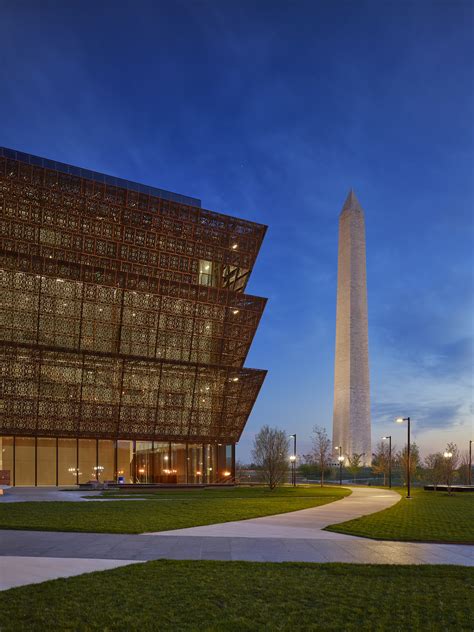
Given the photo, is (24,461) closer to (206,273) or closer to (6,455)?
(6,455)

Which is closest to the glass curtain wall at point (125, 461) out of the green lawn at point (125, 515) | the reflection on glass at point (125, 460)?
the reflection on glass at point (125, 460)

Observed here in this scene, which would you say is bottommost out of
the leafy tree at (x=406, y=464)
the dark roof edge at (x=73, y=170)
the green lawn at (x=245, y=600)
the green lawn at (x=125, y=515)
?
the leafy tree at (x=406, y=464)

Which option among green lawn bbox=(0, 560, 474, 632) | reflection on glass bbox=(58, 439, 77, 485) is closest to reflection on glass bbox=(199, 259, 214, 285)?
reflection on glass bbox=(58, 439, 77, 485)

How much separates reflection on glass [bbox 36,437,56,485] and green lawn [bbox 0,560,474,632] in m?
44.2

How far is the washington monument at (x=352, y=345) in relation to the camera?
72.9 meters

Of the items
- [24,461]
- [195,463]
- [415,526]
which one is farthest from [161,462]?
[415,526]

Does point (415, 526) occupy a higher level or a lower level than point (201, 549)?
lower

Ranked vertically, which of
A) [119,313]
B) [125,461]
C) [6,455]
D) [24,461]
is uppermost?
[119,313]

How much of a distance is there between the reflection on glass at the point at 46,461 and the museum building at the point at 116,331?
93 millimetres

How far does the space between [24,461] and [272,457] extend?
2175cm

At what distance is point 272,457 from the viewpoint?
51188mm

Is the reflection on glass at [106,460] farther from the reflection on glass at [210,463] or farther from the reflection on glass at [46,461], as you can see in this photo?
the reflection on glass at [210,463]

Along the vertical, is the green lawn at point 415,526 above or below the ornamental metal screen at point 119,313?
below

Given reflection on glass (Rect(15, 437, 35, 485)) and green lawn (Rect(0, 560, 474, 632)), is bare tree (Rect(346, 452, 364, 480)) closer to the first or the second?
reflection on glass (Rect(15, 437, 35, 485))
